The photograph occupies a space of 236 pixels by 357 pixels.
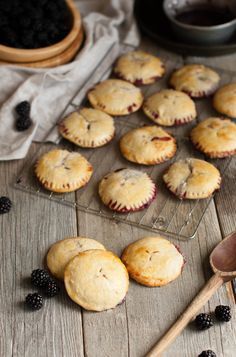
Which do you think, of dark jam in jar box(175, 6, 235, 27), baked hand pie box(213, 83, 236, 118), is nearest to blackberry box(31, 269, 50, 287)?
baked hand pie box(213, 83, 236, 118)

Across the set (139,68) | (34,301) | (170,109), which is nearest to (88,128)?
(170,109)

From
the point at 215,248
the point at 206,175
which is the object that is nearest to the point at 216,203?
the point at 206,175

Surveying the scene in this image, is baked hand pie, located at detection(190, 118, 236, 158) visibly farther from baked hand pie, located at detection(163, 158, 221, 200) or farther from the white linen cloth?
the white linen cloth

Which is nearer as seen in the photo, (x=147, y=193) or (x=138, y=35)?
(x=147, y=193)

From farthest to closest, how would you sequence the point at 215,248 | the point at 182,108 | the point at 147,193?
1. the point at 182,108
2. the point at 147,193
3. the point at 215,248

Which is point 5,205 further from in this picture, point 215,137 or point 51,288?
point 215,137

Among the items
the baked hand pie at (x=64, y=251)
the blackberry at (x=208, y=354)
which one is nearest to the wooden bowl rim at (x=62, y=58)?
the baked hand pie at (x=64, y=251)

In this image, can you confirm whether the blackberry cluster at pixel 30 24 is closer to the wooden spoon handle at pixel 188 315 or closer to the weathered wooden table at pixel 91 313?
the weathered wooden table at pixel 91 313

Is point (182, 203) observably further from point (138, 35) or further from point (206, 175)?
point (138, 35)
